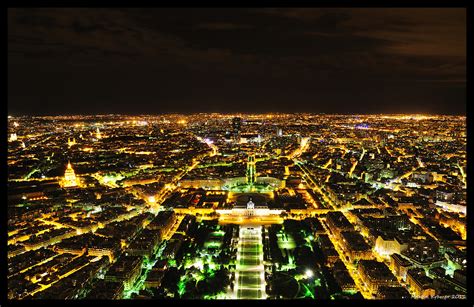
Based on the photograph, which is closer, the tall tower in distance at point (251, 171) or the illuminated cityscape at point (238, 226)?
the illuminated cityscape at point (238, 226)

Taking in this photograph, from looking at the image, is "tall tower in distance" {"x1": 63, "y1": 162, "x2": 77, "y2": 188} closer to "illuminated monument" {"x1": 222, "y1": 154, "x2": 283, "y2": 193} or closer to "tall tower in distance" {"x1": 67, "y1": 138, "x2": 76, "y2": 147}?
"illuminated monument" {"x1": 222, "y1": 154, "x2": 283, "y2": 193}

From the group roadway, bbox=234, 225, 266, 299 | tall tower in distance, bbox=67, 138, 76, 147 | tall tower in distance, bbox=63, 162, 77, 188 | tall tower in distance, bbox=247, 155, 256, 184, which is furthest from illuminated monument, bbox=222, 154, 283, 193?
tall tower in distance, bbox=67, 138, 76, 147

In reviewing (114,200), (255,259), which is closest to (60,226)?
(114,200)

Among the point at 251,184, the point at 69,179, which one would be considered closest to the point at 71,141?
the point at 69,179

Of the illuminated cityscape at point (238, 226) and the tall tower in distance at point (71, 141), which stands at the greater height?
the tall tower in distance at point (71, 141)

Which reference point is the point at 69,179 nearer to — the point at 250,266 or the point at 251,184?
the point at 251,184

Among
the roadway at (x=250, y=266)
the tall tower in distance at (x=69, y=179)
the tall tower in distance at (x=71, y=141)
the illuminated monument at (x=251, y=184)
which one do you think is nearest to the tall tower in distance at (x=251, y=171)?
the illuminated monument at (x=251, y=184)

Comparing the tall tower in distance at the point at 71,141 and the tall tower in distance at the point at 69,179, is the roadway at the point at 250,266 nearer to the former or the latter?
the tall tower in distance at the point at 69,179

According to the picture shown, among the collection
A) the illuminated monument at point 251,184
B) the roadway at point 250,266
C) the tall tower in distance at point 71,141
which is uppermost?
the tall tower in distance at point 71,141
